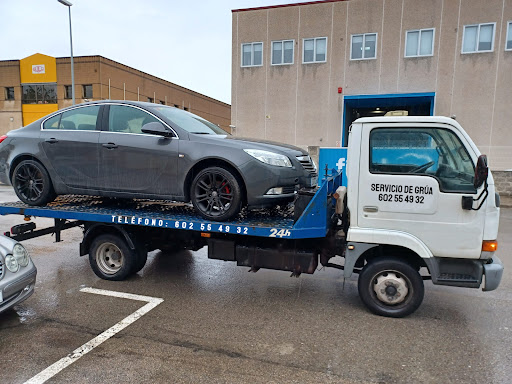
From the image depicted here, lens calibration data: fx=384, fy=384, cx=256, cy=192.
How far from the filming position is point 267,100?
23.1 meters

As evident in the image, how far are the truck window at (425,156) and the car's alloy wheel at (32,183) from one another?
4620 mm

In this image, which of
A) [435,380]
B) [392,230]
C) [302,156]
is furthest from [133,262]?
[435,380]

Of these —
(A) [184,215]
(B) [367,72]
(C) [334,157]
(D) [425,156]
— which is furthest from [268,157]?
(B) [367,72]

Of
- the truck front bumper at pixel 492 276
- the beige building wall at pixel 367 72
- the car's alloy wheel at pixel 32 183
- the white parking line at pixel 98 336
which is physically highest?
the beige building wall at pixel 367 72

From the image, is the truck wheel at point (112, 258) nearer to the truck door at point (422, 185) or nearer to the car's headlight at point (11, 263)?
the car's headlight at point (11, 263)

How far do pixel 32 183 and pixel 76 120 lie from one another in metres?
1.18

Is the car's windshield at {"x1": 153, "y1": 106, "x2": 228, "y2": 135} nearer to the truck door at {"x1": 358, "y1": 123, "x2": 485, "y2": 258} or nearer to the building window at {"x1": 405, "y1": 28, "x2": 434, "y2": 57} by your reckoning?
the truck door at {"x1": 358, "y1": 123, "x2": 485, "y2": 258}

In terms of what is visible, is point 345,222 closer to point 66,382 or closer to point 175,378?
point 175,378

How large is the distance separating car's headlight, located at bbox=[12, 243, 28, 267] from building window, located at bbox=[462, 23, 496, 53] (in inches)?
860

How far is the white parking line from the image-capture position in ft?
10.4

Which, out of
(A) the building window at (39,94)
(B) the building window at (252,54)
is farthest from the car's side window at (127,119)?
(A) the building window at (39,94)

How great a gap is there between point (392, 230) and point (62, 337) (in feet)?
11.7

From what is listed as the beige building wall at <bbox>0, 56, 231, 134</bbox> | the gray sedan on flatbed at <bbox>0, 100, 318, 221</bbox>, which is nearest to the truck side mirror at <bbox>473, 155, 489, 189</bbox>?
the gray sedan on flatbed at <bbox>0, 100, 318, 221</bbox>

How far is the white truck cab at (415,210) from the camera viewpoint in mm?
3922
